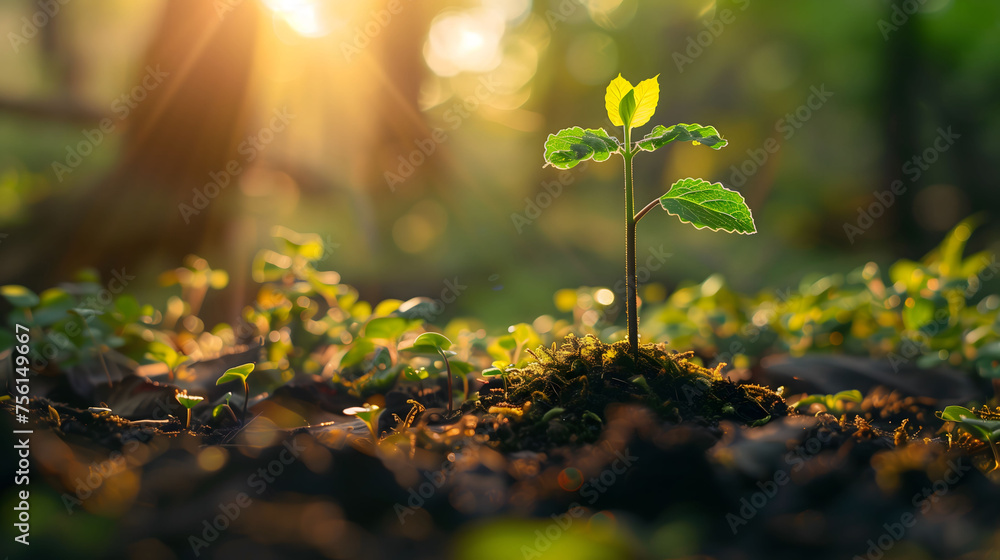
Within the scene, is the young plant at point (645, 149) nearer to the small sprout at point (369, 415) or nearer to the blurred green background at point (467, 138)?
the small sprout at point (369, 415)

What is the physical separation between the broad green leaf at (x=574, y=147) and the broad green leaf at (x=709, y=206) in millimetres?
160

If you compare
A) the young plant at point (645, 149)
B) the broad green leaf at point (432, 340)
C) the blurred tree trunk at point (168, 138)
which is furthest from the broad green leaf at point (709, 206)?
the blurred tree trunk at point (168, 138)

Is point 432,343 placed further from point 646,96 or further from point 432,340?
point 646,96

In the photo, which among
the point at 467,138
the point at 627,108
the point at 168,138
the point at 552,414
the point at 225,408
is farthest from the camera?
the point at 467,138

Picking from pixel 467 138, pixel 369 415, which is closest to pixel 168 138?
pixel 369 415

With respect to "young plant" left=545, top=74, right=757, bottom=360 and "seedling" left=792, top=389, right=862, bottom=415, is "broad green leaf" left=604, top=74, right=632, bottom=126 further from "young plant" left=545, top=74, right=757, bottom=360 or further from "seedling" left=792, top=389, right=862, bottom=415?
"seedling" left=792, top=389, right=862, bottom=415

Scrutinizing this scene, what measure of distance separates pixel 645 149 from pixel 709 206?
0.17 m

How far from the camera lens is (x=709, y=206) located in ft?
3.66

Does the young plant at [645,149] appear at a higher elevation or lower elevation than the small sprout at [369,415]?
higher

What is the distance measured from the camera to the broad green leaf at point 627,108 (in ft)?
3.76

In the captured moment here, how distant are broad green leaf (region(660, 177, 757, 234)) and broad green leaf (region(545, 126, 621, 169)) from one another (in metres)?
0.16

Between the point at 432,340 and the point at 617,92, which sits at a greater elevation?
the point at 617,92

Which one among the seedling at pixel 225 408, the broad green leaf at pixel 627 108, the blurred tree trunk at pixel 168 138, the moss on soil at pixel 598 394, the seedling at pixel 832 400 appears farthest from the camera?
the blurred tree trunk at pixel 168 138

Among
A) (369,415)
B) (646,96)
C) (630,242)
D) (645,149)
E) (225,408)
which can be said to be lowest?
(225,408)
